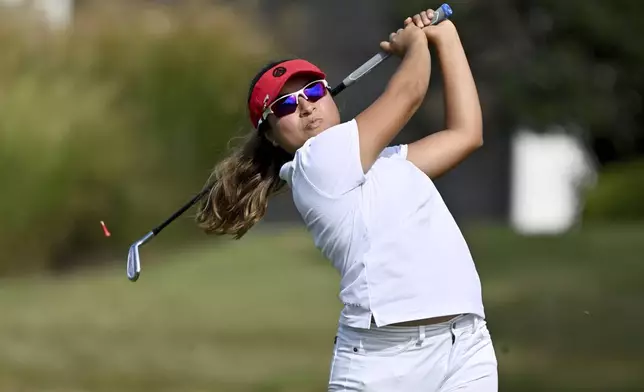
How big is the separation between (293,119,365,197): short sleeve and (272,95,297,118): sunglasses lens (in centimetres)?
21

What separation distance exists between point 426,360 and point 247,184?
90 centimetres

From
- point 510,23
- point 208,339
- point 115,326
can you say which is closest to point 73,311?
point 115,326

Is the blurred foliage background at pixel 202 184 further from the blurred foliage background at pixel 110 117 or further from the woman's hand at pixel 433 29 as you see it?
the woman's hand at pixel 433 29

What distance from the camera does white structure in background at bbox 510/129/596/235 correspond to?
20.0 metres

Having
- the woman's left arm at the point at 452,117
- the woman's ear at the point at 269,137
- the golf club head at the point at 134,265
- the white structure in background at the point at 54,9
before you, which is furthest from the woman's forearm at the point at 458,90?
the white structure in background at the point at 54,9

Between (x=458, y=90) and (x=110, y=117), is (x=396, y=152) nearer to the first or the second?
(x=458, y=90)

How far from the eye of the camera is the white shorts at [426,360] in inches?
156

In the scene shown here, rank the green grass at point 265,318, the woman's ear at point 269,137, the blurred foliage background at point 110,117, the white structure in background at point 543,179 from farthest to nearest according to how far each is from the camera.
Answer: the white structure in background at point 543,179 → the blurred foliage background at point 110,117 → the green grass at point 265,318 → the woman's ear at point 269,137

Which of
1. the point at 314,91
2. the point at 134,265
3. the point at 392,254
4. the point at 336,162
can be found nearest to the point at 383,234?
the point at 392,254

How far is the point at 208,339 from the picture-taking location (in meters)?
10.2

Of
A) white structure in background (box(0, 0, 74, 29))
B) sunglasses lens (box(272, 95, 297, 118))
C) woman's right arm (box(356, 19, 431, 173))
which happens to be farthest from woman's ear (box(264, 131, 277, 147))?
white structure in background (box(0, 0, 74, 29))

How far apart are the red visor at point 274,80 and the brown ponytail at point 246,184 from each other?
23 centimetres

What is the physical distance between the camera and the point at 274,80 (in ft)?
13.8

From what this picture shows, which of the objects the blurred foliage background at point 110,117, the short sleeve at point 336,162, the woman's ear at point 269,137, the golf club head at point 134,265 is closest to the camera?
the short sleeve at point 336,162
